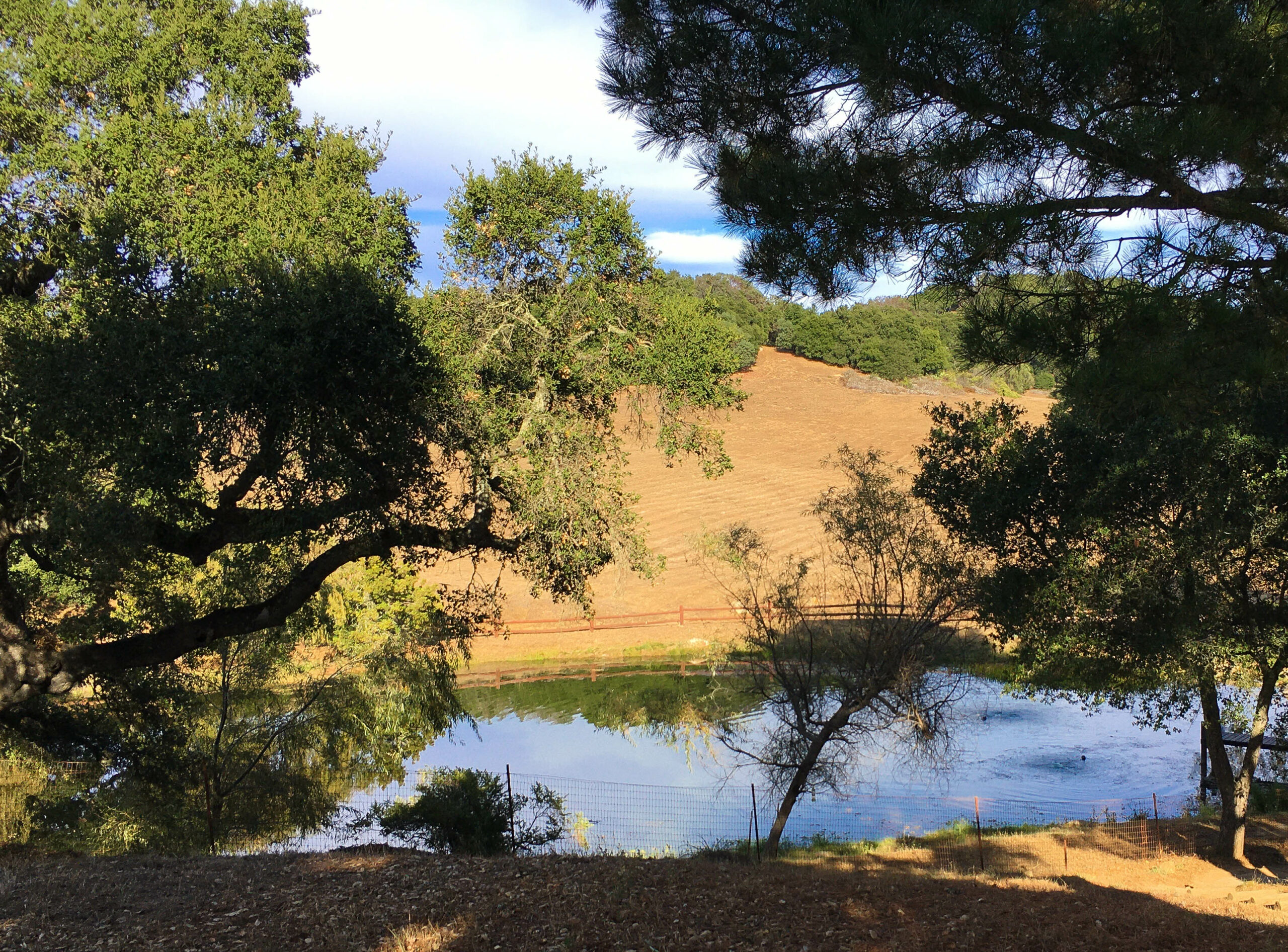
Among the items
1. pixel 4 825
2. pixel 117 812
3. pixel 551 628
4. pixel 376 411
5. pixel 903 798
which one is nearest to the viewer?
pixel 376 411

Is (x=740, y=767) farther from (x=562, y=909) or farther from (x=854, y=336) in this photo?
(x=854, y=336)

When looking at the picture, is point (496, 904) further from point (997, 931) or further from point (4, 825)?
point (4, 825)

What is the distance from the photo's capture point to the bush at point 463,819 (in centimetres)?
1207

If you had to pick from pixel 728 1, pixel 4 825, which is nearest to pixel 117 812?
pixel 4 825

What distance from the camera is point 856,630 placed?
1585 cm

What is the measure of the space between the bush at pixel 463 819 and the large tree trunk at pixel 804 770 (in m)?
3.20

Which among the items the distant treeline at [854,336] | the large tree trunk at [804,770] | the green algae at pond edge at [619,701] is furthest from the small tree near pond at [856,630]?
the distant treeline at [854,336]

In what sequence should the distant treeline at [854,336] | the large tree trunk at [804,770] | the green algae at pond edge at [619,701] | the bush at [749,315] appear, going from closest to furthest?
the large tree trunk at [804,770]
the green algae at pond edge at [619,701]
the bush at [749,315]
the distant treeline at [854,336]

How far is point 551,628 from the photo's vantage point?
3166 cm

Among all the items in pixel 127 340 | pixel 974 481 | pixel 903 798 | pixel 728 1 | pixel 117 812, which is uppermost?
pixel 728 1

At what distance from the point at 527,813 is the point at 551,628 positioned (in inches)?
680

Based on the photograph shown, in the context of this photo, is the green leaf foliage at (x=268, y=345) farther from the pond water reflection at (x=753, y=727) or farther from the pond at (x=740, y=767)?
the pond water reflection at (x=753, y=727)

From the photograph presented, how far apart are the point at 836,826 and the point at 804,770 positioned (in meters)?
4.75

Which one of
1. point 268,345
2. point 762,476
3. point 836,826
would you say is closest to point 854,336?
point 762,476
